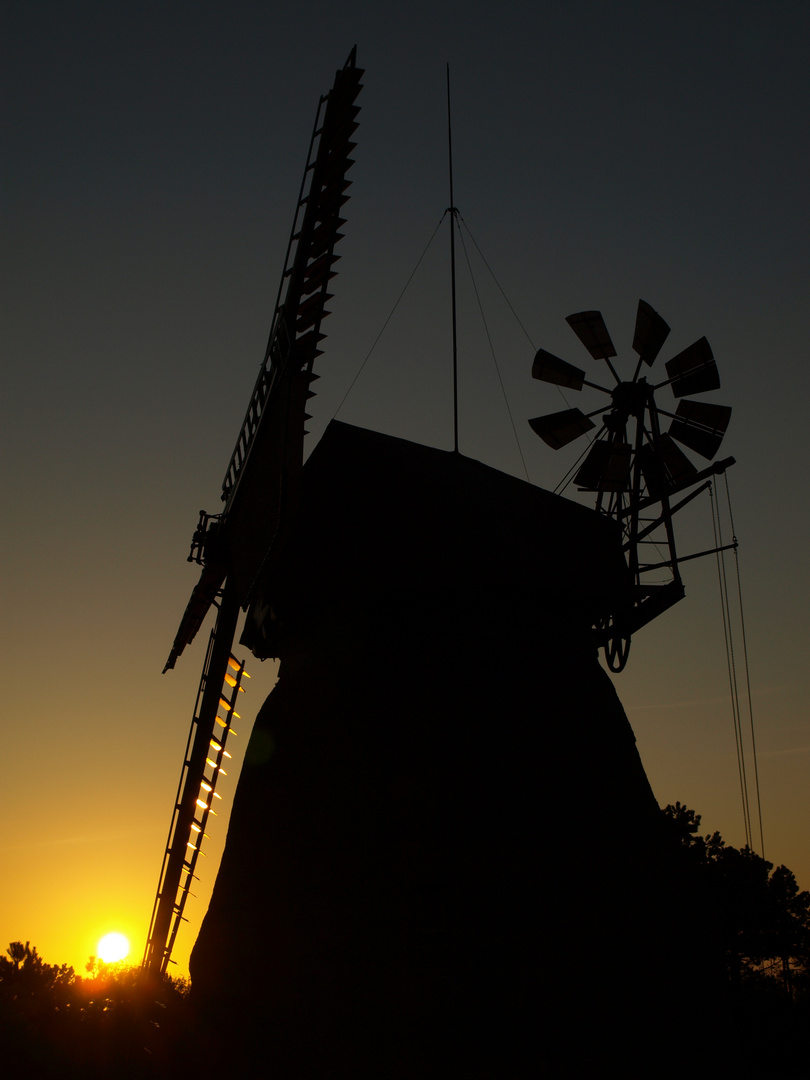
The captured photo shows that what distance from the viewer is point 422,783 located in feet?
28.0

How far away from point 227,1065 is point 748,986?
23670mm

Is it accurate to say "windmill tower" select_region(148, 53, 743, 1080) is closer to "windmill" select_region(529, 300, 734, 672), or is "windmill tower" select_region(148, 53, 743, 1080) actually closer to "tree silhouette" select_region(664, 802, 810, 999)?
"windmill" select_region(529, 300, 734, 672)

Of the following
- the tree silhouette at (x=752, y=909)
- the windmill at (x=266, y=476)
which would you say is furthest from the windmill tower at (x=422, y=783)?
the tree silhouette at (x=752, y=909)

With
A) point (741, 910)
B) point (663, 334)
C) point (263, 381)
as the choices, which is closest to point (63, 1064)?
point (263, 381)

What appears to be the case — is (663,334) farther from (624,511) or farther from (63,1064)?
(63,1064)

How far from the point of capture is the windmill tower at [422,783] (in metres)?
7.81

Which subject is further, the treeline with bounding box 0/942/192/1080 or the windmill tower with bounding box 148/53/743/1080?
the treeline with bounding box 0/942/192/1080

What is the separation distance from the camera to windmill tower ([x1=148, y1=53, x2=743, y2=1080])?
7.81m

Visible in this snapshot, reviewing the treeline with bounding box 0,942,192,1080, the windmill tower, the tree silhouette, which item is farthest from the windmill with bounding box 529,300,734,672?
the tree silhouette

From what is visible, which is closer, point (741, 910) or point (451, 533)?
point (451, 533)

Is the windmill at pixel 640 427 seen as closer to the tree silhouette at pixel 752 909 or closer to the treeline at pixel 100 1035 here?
the treeline at pixel 100 1035

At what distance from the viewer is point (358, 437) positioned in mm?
10484

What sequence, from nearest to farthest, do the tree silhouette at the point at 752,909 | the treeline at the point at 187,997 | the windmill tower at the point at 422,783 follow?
the windmill tower at the point at 422,783, the treeline at the point at 187,997, the tree silhouette at the point at 752,909

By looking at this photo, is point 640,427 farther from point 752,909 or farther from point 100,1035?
point 752,909
